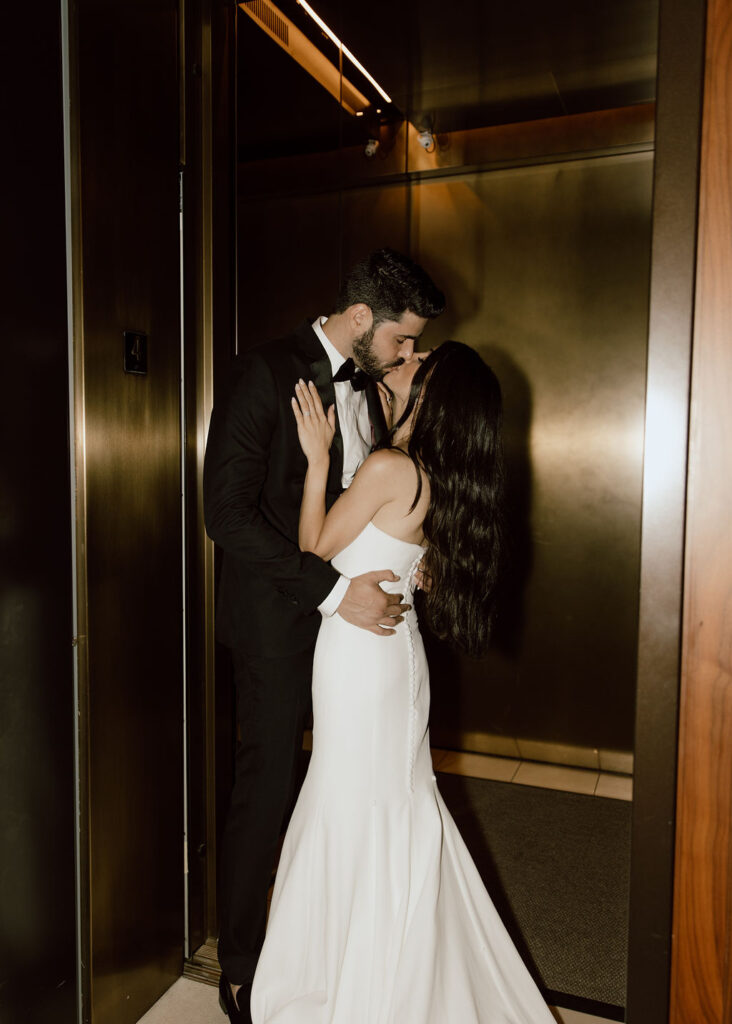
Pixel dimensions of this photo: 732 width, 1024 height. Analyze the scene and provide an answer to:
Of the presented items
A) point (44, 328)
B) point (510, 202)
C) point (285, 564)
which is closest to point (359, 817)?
point (285, 564)

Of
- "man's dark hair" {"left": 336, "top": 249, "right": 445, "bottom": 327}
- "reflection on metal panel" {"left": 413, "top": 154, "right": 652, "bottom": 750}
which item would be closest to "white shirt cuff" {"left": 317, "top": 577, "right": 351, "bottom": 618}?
"man's dark hair" {"left": 336, "top": 249, "right": 445, "bottom": 327}

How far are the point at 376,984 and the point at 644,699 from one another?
857 millimetres

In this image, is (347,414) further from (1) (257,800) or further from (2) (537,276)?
(2) (537,276)

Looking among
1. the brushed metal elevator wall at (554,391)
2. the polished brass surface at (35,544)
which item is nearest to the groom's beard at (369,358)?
the polished brass surface at (35,544)

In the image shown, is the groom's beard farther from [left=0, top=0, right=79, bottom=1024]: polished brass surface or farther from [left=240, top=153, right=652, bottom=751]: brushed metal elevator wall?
[left=240, top=153, right=652, bottom=751]: brushed metal elevator wall

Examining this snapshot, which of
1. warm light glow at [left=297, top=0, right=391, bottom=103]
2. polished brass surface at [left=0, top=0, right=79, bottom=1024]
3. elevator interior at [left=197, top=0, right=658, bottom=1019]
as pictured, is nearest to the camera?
polished brass surface at [left=0, top=0, right=79, bottom=1024]

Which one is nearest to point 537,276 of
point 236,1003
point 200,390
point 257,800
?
point 200,390

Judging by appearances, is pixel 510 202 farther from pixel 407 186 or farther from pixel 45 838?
pixel 45 838

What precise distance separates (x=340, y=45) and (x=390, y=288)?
130 centimetres

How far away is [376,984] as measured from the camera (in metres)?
1.61

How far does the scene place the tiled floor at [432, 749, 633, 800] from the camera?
347cm

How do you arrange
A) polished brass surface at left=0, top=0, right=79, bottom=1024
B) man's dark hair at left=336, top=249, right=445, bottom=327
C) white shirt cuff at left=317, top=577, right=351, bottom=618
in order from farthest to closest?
man's dark hair at left=336, top=249, right=445, bottom=327
white shirt cuff at left=317, top=577, right=351, bottom=618
polished brass surface at left=0, top=0, right=79, bottom=1024

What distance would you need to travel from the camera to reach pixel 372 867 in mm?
1675

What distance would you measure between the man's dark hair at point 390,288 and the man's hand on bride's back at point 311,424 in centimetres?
28
